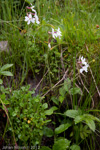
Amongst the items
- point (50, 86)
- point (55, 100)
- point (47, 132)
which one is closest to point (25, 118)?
point (47, 132)

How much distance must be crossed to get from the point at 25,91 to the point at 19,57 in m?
0.43

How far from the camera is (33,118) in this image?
1103 mm

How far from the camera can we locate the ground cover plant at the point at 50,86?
3.59ft

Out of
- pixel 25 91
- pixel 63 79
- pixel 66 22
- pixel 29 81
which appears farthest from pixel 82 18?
pixel 25 91

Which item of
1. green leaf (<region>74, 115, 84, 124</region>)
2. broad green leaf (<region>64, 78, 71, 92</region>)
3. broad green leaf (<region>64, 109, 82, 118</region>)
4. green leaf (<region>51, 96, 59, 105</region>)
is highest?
broad green leaf (<region>64, 78, 71, 92</region>)

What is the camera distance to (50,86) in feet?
4.73

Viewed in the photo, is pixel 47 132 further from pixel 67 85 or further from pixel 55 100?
pixel 67 85

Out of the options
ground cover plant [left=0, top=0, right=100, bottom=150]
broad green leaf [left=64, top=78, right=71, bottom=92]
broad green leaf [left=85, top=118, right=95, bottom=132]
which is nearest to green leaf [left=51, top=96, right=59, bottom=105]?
ground cover plant [left=0, top=0, right=100, bottom=150]

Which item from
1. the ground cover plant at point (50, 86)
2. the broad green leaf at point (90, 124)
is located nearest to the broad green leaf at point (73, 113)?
the ground cover plant at point (50, 86)

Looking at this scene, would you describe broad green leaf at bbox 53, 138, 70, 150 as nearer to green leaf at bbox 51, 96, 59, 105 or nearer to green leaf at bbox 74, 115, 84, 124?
green leaf at bbox 74, 115, 84, 124

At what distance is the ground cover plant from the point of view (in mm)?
1094

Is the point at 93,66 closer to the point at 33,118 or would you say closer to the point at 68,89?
the point at 68,89

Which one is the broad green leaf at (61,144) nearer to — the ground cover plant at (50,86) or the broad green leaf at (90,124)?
the ground cover plant at (50,86)

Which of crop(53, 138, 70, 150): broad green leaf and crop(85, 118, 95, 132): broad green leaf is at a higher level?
crop(85, 118, 95, 132): broad green leaf
